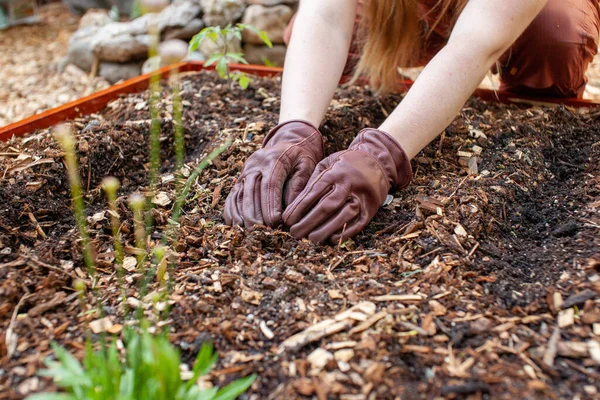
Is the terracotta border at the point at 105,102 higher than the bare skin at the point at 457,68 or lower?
lower

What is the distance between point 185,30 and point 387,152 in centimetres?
231

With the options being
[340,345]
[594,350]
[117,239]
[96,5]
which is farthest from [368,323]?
[96,5]

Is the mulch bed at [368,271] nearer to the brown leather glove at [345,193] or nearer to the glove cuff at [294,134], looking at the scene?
the brown leather glove at [345,193]

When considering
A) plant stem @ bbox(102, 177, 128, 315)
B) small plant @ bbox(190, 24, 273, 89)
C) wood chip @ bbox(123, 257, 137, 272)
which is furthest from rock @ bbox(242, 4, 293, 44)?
wood chip @ bbox(123, 257, 137, 272)

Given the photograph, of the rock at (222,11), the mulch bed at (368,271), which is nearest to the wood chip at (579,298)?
the mulch bed at (368,271)

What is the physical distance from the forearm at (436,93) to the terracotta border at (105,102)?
673 millimetres

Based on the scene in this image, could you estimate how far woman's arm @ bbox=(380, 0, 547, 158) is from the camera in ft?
5.20

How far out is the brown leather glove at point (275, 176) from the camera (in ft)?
4.96

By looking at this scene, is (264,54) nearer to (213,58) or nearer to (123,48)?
(123,48)

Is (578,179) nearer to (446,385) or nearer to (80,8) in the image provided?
(446,385)

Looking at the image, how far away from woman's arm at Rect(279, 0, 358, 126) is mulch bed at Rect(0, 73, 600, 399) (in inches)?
6.9

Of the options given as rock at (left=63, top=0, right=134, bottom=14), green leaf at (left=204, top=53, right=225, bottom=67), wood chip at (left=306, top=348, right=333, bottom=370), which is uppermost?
green leaf at (left=204, top=53, right=225, bottom=67)

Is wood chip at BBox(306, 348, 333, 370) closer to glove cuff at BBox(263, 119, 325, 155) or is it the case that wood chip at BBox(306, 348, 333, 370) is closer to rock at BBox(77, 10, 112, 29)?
glove cuff at BBox(263, 119, 325, 155)

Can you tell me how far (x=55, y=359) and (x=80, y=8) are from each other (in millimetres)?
4728
